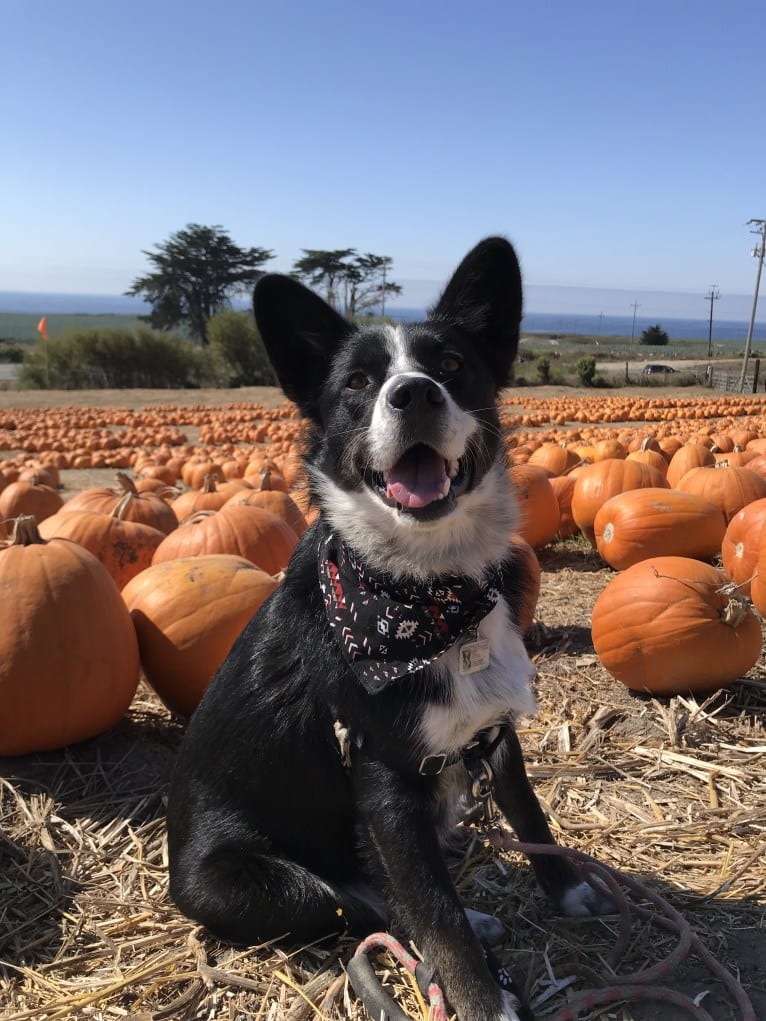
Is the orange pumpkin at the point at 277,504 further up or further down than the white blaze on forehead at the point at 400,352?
further down

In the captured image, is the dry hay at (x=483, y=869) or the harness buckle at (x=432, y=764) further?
the dry hay at (x=483, y=869)

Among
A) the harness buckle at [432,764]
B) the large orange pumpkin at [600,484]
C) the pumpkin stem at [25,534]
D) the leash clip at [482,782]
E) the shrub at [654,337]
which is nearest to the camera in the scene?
the harness buckle at [432,764]

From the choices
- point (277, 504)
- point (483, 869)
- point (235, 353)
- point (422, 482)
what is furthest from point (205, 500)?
point (235, 353)

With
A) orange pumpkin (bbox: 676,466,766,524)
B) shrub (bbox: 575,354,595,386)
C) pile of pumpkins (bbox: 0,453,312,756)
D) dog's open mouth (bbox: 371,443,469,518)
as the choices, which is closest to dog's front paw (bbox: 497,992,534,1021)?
dog's open mouth (bbox: 371,443,469,518)

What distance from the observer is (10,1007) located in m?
2.15

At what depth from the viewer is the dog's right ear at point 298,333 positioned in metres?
2.38

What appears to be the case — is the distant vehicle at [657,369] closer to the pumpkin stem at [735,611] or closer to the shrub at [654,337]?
the pumpkin stem at [735,611]

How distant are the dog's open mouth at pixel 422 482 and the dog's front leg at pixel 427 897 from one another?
755mm

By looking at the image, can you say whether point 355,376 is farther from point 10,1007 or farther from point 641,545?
point 641,545

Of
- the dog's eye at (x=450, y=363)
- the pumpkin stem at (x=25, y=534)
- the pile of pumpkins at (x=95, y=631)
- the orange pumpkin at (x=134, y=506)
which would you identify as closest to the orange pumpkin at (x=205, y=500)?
the orange pumpkin at (x=134, y=506)

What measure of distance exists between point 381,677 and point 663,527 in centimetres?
387

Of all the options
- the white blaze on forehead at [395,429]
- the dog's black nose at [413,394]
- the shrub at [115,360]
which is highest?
the shrub at [115,360]

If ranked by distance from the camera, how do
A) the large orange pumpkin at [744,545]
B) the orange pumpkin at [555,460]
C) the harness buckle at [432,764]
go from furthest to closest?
the orange pumpkin at [555,460], the large orange pumpkin at [744,545], the harness buckle at [432,764]

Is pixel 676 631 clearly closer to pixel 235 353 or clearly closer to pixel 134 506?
pixel 134 506
